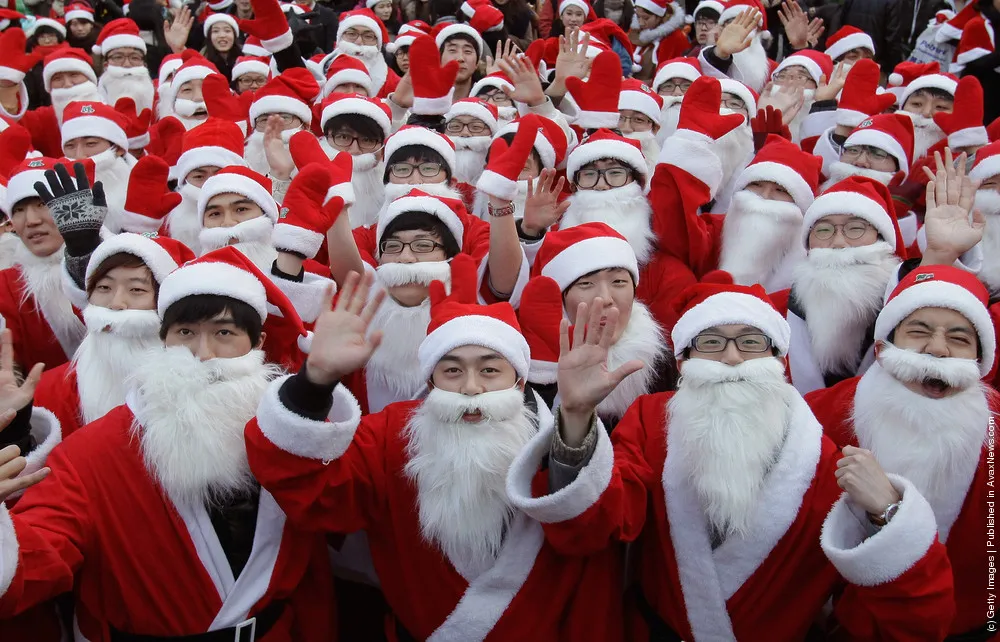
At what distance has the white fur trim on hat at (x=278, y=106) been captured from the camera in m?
5.80

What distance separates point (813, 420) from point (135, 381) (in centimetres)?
213

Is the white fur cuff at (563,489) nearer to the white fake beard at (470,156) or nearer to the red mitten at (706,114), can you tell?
the red mitten at (706,114)

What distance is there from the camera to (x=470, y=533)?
2520mm

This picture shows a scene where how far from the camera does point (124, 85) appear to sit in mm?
7844

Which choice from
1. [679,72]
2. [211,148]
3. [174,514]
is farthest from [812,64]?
[174,514]

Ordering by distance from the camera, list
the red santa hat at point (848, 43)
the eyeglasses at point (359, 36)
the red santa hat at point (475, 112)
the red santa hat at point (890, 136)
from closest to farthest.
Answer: the red santa hat at point (890, 136) < the red santa hat at point (475, 112) < the red santa hat at point (848, 43) < the eyeglasses at point (359, 36)

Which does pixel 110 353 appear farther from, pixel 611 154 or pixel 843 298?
pixel 843 298

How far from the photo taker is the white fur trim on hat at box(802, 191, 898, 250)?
3.77 metres

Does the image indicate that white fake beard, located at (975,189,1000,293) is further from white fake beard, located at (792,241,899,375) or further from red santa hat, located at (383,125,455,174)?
red santa hat, located at (383,125,455,174)

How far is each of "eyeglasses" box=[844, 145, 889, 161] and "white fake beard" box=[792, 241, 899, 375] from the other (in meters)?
1.44

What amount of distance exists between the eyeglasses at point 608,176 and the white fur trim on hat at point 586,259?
95 cm

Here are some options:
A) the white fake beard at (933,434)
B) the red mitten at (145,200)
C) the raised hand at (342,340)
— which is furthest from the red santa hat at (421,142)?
the white fake beard at (933,434)

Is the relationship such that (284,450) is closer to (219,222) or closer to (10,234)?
(219,222)

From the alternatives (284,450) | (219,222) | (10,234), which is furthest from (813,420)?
(10,234)
